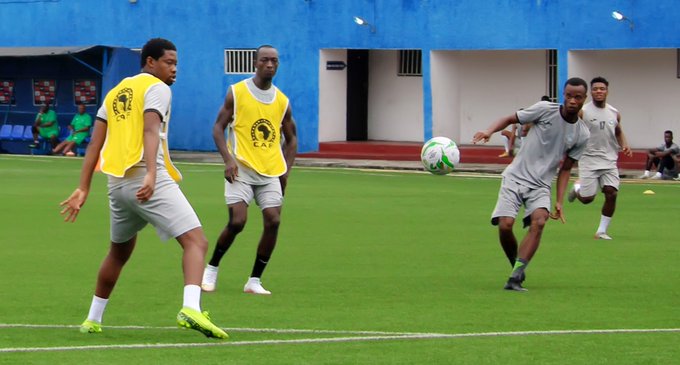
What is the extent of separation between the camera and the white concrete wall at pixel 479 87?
4353cm

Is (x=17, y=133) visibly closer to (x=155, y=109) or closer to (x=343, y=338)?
(x=155, y=109)

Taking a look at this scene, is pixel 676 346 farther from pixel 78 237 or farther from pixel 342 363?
pixel 78 237

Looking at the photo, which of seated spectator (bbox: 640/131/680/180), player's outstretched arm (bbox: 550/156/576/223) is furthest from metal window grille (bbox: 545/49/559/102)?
player's outstretched arm (bbox: 550/156/576/223)

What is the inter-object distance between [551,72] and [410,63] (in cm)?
Answer: 480

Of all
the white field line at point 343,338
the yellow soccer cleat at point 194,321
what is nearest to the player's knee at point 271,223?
the white field line at point 343,338

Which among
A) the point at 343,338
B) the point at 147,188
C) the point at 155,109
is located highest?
the point at 155,109

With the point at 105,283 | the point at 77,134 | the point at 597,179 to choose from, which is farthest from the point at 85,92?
the point at 105,283

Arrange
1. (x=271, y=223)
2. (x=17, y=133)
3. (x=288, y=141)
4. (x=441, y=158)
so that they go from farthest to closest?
(x=17, y=133)
(x=441, y=158)
(x=288, y=141)
(x=271, y=223)

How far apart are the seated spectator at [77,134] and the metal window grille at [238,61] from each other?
4.85 meters

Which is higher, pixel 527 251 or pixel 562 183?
pixel 562 183

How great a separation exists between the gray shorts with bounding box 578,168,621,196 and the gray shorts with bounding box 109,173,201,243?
406 inches

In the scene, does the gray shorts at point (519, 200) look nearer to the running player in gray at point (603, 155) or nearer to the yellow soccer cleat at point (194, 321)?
the yellow soccer cleat at point (194, 321)

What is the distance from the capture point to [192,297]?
9953 mm

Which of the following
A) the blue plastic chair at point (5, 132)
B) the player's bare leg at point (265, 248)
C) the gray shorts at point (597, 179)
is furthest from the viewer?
the blue plastic chair at point (5, 132)
